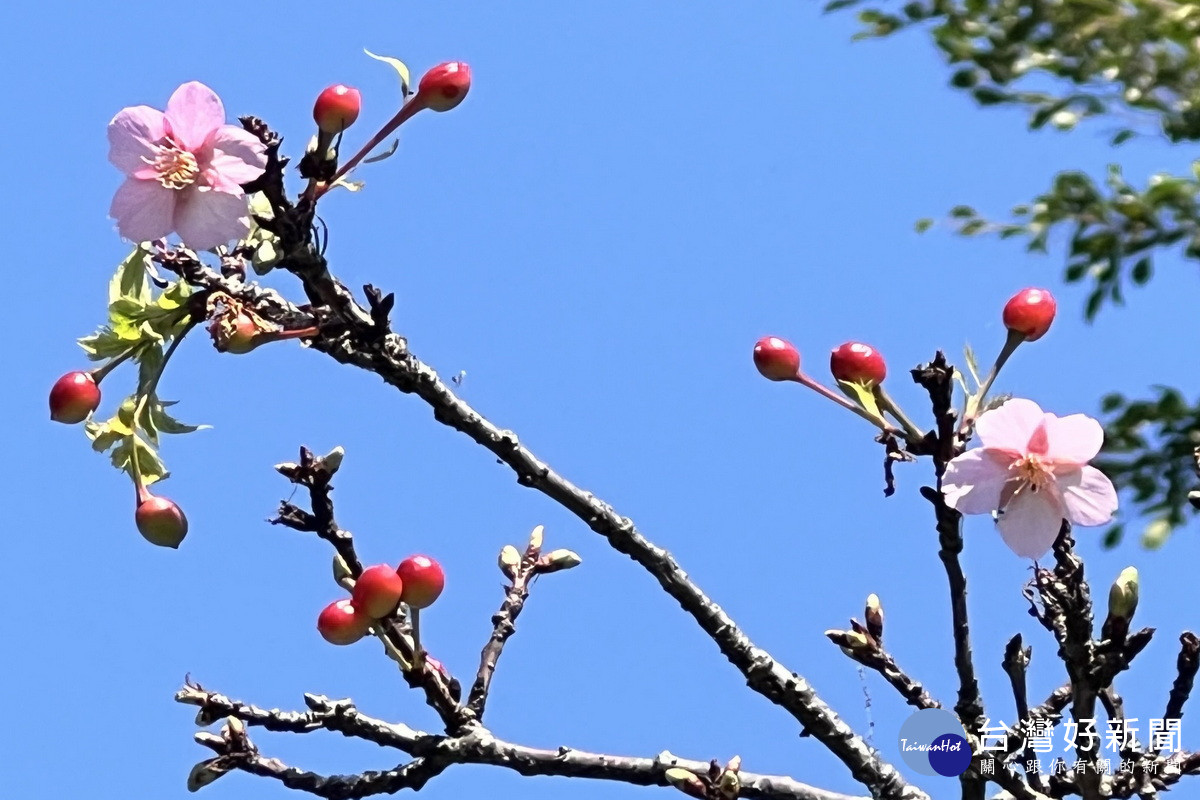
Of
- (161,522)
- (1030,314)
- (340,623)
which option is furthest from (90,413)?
(1030,314)

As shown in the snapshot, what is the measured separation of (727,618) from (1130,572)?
0.51 metres

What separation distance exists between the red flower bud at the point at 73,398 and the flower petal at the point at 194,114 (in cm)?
35

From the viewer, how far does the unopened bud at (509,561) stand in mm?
1896

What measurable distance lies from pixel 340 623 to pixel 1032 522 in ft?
2.92

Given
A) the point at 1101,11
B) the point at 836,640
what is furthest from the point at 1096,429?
the point at 1101,11

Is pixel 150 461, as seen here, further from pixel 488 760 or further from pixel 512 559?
pixel 488 760

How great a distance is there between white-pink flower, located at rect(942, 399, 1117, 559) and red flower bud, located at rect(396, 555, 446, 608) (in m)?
0.68

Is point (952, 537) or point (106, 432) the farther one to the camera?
point (106, 432)

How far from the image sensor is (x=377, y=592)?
1543mm

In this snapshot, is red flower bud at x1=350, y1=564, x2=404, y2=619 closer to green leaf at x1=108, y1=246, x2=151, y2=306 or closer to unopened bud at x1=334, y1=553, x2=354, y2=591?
unopened bud at x1=334, y1=553, x2=354, y2=591

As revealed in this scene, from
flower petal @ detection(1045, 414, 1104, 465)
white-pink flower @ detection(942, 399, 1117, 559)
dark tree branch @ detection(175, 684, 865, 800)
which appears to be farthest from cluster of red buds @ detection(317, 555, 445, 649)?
flower petal @ detection(1045, 414, 1104, 465)

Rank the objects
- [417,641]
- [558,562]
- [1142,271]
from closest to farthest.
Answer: [417,641]
[558,562]
[1142,271]

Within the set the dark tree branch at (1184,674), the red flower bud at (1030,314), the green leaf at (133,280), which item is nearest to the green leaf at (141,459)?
the green leaf at (133,280)

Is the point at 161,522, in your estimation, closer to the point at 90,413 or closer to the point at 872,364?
the point at 90,413
